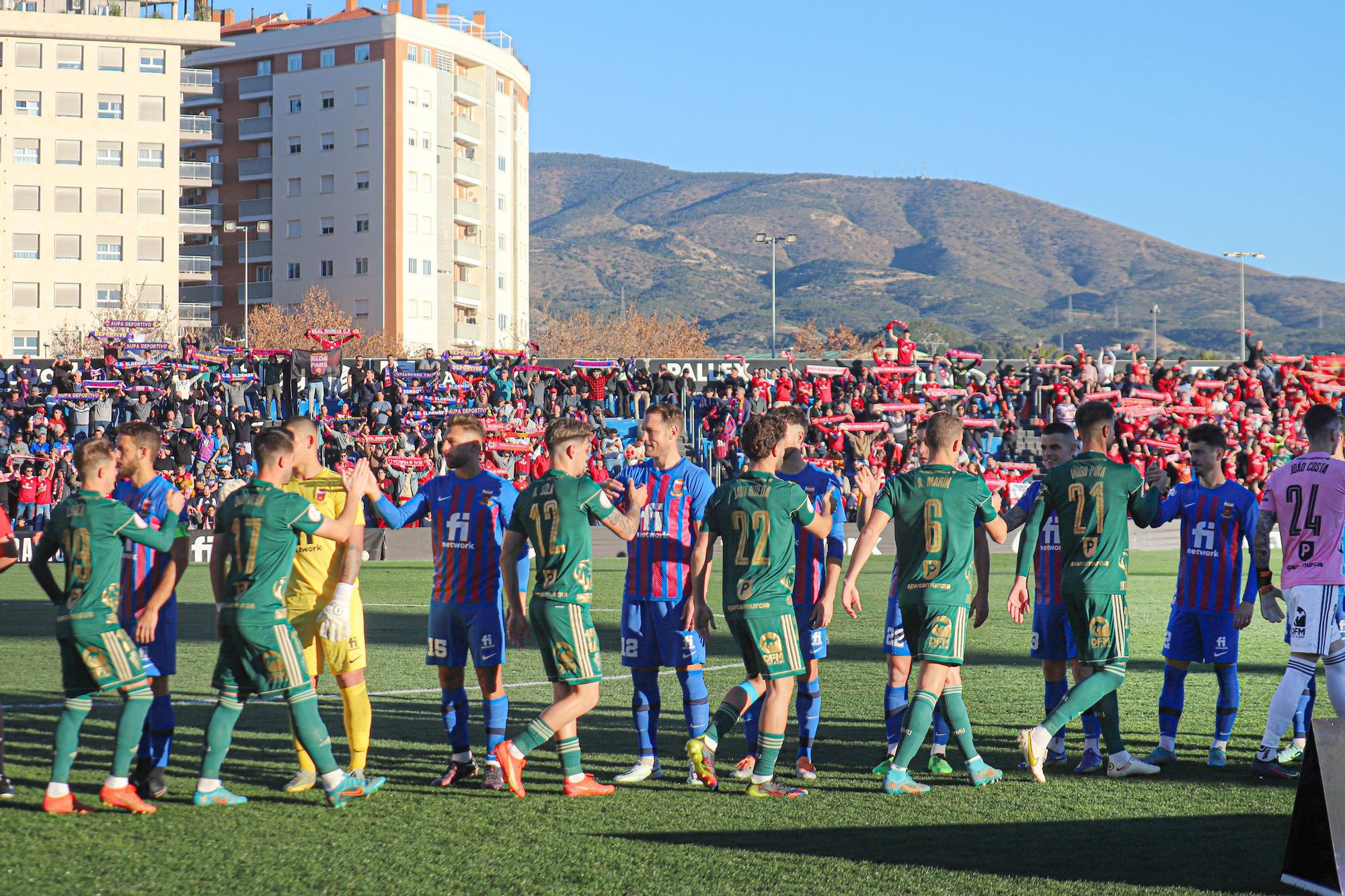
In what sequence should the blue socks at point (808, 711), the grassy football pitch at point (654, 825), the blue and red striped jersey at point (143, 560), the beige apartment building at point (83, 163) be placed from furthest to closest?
1. the beige apartment building at point (83, 163)
2. the blue socks at point (808, 711)
3. the blue and red striped jersey at point (143, 560)
4. the grassy football pitch at point (654, 825)

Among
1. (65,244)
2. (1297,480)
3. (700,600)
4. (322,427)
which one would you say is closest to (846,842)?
(700,600)

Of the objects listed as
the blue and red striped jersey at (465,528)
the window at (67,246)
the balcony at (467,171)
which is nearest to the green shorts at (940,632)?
the blue and red striped jersey at (465,528)

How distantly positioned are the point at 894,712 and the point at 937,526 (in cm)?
137

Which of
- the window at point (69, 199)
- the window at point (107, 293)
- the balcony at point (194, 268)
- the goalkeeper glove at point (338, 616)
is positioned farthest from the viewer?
the balcony at point (194, 268)

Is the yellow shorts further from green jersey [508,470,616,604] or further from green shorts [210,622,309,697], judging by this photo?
green jersey [508,470,616,604]

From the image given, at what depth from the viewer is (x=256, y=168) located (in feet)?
264

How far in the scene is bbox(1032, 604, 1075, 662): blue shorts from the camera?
7.82 meters

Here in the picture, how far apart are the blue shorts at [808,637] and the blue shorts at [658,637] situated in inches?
25.0

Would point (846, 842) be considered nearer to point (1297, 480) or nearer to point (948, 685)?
point (948, 685)

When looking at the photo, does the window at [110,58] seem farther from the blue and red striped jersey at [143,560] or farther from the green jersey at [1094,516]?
the green jersey at [1094,516]

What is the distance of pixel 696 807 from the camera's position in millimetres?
6668

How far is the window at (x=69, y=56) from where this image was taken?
67.0 metres

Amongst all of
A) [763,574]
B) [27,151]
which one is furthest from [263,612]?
[27,151]

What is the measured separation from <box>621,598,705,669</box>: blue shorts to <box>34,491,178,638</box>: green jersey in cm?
257
